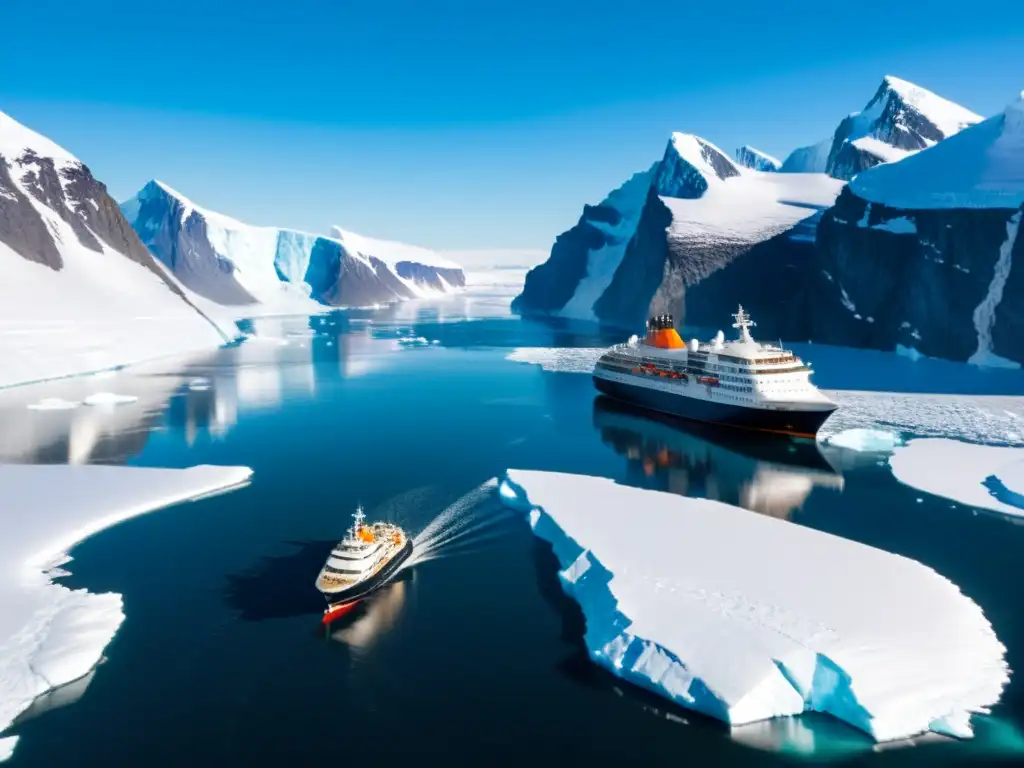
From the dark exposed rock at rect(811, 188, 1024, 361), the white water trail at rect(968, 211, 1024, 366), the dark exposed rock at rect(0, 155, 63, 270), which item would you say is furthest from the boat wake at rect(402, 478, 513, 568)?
the dark exposed rock at rect(0, 155, 63, 270)

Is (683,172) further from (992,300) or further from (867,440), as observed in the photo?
(867,440)

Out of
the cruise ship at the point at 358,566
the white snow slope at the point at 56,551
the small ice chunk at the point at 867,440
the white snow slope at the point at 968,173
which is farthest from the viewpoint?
the white snow slope at the point at 968,173

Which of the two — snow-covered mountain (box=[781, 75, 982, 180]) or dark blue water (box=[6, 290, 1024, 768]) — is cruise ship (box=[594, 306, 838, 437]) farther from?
snow-covered mountain (box=[781, 75, 982, 180])

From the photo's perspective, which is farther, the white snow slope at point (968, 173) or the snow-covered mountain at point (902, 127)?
the snow-covered mountain at point (902, 127)

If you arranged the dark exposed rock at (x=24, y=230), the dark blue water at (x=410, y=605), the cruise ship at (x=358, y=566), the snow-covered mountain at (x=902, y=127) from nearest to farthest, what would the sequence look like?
1. the dark blue water at (x=410, y=605)
2. the cruise ship at (x=358, y=566)
3. the dark exposed rock at (x=24, y=230)
4. the snow-covered mountain at (x=902, y=127)

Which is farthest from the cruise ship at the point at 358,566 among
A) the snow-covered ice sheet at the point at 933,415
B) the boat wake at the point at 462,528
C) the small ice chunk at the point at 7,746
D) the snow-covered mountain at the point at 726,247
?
the snow-covered mountain at the point at 726,247

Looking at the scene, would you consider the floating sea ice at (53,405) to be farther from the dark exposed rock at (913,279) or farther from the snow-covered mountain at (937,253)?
the dark exposed rock at (913,279)
